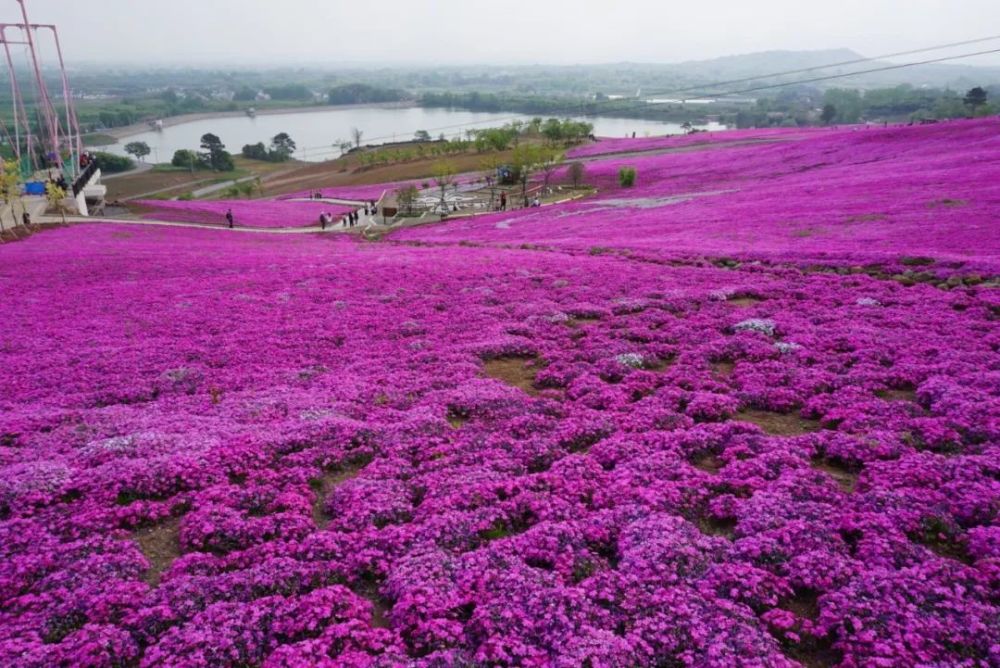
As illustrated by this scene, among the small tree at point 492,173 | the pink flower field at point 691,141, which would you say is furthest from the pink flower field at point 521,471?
the pink flower field at point 691,141

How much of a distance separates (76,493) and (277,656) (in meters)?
6.65

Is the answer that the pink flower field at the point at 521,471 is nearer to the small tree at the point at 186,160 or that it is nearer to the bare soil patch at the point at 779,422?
the bare soil patch at the point at 779,422

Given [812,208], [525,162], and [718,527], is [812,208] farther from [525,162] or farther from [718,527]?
[525,162]

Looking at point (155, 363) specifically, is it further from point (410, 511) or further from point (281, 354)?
point (410, 511)

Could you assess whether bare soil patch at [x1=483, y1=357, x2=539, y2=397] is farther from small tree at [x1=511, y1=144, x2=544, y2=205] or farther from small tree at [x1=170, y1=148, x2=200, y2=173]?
small tree at [x1=170, y1=148, x2=200, y2=173]

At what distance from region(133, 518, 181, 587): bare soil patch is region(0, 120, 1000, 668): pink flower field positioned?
0.06 meters

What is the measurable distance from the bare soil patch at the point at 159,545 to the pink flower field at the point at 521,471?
0.06 meters

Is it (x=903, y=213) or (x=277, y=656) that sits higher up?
(x=903, y=213)

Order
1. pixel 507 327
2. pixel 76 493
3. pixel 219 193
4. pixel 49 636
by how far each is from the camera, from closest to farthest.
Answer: pixel 49 636, pixel 76 493, pixel 507 327, pixel 219 193

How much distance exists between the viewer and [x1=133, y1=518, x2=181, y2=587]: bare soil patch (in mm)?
9406

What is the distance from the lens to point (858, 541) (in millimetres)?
9062

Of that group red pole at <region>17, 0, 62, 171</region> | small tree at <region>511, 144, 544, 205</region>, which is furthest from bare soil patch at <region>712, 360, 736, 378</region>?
red pole at <region>17, 0, 62, 171</region>

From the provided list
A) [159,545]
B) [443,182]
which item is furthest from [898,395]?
[443,182]

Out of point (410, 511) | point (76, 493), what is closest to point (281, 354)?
point (76, 493)
